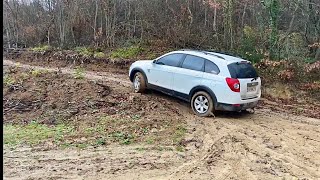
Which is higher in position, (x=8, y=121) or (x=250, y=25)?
(x=250, y=25)

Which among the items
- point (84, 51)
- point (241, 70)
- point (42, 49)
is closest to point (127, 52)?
point (84, 51)

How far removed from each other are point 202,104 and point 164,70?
5.54 ft

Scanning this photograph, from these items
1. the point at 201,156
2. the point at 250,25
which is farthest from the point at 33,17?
the point at 201,156

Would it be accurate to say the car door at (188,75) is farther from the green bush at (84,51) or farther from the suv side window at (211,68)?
the green bush at (84,51)

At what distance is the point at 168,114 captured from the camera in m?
10.2

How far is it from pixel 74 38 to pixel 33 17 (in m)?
4.16

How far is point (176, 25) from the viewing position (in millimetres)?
20266

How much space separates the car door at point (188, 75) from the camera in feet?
34.3

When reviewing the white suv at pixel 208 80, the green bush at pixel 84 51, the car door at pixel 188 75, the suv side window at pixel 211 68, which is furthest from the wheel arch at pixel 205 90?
the green bush at pixel 84 51

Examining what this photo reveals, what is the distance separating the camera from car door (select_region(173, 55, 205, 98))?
34.3ft

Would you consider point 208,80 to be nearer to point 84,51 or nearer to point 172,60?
point 172,60

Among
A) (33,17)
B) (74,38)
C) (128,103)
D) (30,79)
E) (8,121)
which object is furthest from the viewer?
(33,17)

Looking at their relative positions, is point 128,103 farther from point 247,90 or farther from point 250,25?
point 250,25

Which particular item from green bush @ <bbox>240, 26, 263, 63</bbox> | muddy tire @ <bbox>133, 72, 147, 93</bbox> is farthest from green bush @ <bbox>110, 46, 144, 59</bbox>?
muddy tire @ <bbox>133, 72, 147, 93</bbox>
